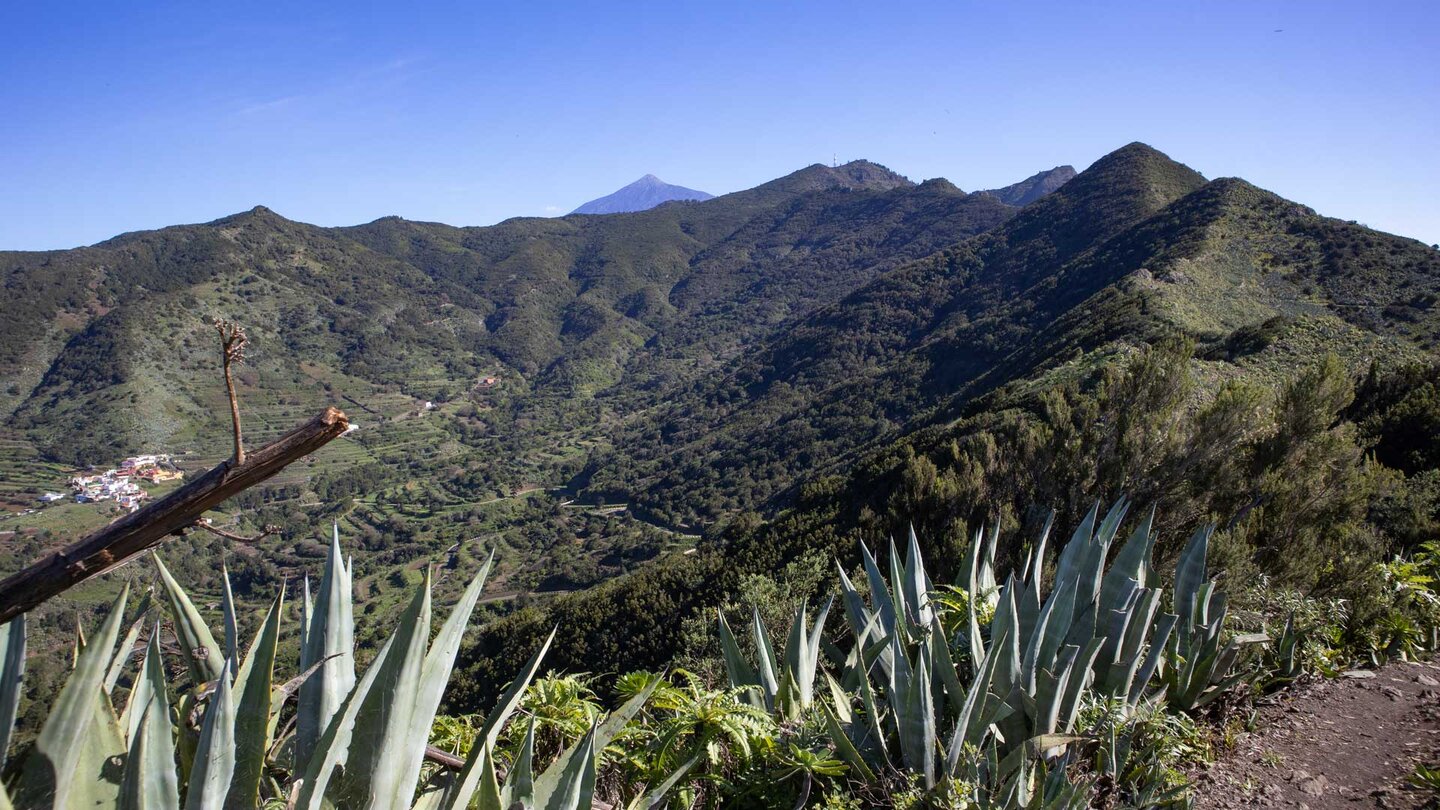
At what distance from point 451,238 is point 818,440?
13527cm

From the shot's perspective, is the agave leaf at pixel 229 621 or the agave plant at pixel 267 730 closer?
the agave plant at pixel 267 730

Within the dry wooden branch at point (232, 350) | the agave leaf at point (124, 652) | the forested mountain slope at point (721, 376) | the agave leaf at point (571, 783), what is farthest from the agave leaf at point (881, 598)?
the forested mountain slope at point (721, 376)

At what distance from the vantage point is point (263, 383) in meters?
86.6

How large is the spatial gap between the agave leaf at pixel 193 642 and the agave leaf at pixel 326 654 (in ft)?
0.82

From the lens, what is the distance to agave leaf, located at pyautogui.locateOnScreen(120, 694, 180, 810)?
53.5 inches

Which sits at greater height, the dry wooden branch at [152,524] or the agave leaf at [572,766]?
the dry wooden branch at [152,524]

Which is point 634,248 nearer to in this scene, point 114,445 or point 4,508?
point 114,445

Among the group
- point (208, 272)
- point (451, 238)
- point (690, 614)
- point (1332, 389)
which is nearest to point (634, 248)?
point (451, 238)

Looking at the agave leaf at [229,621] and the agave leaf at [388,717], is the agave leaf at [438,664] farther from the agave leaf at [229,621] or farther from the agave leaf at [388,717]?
the agave leaf at [229,621]

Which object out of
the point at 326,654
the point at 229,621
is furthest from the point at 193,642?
the point at 326,654

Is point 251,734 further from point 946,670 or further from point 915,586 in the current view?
point 915,586

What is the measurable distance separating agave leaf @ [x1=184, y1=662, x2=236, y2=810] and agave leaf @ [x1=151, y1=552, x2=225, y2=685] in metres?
0.72

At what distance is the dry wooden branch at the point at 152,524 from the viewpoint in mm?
1600

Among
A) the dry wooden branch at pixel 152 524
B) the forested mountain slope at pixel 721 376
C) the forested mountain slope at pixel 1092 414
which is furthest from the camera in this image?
the forested mountain slope at pixel 721 376
